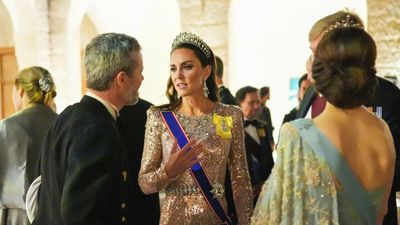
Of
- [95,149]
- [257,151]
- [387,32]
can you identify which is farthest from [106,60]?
[387,32]

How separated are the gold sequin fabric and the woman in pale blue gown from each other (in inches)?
26.9

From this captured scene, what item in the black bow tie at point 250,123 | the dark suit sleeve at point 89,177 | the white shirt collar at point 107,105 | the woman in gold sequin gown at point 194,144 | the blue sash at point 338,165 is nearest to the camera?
the blue sash at point 338,165

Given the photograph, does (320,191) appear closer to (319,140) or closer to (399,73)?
(319,140)

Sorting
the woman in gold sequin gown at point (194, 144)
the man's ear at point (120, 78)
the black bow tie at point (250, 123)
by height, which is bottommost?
the black bow tie at point (250, 123)

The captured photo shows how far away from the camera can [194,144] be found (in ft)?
6.87

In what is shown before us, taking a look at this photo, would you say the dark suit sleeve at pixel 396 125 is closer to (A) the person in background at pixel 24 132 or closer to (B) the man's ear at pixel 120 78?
(B) the man's ear at pixel 120 78

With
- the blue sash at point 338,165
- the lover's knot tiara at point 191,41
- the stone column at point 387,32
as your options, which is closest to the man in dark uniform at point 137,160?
the lover's knot tiara at point 191,41

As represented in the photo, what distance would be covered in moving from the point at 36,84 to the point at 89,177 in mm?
1494

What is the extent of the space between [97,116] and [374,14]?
402 centimetres

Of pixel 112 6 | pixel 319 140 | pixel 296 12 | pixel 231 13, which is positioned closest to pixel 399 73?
pixel 231 13

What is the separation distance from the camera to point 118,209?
1831 millimetres

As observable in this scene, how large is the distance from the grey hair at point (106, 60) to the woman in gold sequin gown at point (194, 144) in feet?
1.27

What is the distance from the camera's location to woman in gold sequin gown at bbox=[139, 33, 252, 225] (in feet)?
7.16

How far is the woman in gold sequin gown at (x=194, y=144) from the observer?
218 cm
